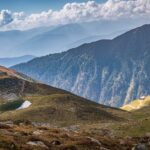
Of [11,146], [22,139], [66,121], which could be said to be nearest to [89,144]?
[22,139]

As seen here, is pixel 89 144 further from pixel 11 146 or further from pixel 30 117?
pixel 30 117

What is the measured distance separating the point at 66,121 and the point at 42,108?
21.1 m

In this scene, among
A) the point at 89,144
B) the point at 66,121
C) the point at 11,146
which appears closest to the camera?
the point at 11,146

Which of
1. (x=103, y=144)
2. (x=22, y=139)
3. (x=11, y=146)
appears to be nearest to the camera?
(x=11, y=146)

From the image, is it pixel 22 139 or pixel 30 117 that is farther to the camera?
pixel 30 117

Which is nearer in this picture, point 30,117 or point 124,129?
point 124,129

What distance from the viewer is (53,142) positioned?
46906 millimetres

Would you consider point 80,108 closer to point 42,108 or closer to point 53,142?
point 42,108

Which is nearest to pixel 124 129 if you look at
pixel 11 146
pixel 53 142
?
pixel 53 142

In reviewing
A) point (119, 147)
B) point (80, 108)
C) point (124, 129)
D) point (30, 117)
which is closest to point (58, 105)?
point (80, 108)

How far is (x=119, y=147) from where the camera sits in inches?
2142

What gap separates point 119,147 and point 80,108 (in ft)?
461

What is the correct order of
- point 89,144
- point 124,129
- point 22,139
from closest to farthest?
1. point 22,139
2. point 89,144
3. point 124,129

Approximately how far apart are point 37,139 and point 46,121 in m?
123
